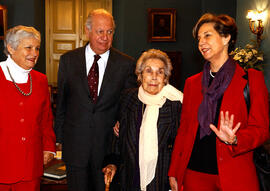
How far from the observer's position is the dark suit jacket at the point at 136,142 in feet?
6.84

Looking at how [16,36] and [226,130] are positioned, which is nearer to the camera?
[226,130]

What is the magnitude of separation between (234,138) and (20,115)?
51.8 inches

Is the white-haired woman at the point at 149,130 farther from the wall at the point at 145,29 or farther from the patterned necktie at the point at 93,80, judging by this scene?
the wall at the point at 145,29

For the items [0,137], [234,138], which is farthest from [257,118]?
[0,137]

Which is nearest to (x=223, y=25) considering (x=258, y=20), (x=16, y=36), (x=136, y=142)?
(x=136, y=142)

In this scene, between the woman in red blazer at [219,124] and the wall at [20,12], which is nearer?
the woman in red blazer at [219,124]

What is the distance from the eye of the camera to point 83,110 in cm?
245

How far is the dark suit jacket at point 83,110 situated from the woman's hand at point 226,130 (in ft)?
3.39

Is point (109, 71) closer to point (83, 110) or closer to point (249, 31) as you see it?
point (83, 110)

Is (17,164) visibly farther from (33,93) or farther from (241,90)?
(241,90)

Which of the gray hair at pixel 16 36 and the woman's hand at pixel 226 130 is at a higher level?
the gray hair at pixel 16 36

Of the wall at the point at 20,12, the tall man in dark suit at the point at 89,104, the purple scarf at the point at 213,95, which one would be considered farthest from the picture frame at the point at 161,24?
the purple scarf at the point at 213,95

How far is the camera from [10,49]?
82.7 inches

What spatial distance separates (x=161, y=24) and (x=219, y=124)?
6.35 meters
